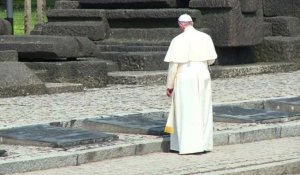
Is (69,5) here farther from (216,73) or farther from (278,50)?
(278,50)

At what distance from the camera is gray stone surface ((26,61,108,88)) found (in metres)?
17.8

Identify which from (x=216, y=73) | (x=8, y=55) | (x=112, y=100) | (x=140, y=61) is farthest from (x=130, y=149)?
(x=216, y=73)

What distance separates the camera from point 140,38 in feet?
69.9

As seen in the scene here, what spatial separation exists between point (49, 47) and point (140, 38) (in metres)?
3.69

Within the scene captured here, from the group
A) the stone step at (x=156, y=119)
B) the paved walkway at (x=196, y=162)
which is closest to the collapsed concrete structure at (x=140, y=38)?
the stone step at (x=156, y=119)

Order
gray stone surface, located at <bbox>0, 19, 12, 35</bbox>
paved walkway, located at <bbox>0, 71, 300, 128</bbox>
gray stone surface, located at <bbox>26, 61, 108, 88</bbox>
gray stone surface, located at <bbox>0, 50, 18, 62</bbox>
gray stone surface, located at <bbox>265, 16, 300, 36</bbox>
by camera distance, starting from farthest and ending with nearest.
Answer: gray stone surface, located at <bbox>265, 16, 300, 36</bbox>
gray stone surface, located at <bbox>0, 19, 12, 35</bbox>
gray stone surface, located at <bbox>26, 61, 108, 88</bbox>
gray stone surface, located at <bbox>0, 50, 18, 62</bbox>
paved walkway, located at <bbox>0, 71, 300, 128</bbox>

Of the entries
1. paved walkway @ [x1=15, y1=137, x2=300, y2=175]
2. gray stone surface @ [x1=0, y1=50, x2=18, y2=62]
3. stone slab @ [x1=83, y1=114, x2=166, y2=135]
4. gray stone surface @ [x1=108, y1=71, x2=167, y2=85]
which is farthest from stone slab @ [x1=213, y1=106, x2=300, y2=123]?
gray stone surface @ [x1=0, y1=50, x2=18, y2=62]

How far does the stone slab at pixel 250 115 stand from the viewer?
42.6 feet

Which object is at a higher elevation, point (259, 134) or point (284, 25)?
point (284, 25)

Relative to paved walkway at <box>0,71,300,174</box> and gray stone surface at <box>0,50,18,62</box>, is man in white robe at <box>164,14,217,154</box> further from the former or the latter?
gray stone surface at <box>0,50,18,62</box>

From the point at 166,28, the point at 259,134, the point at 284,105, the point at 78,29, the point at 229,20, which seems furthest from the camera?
A: the point at 166,28

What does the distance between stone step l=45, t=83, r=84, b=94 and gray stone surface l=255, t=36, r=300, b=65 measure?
6.00m

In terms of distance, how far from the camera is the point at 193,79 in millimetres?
11359

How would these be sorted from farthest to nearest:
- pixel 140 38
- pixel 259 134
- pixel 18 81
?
pixel 140 38
pixel 18 81
pixel 259 134
